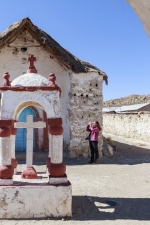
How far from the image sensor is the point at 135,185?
7.26 meters

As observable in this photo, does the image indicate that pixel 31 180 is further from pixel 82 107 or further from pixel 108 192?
pixel 82 107

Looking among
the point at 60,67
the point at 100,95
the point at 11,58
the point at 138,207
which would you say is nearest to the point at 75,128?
the point at 100,95

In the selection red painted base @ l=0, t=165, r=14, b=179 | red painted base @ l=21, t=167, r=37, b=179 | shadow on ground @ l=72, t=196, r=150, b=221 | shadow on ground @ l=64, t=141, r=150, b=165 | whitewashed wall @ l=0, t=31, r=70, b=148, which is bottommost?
shadow on ground @ l=72, t=196, r=150, b=221

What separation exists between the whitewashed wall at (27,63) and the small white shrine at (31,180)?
19.7 feet

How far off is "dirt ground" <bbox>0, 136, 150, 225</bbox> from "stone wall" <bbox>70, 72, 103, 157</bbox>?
1.98 feet

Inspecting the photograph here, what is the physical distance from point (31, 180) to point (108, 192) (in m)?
2.06

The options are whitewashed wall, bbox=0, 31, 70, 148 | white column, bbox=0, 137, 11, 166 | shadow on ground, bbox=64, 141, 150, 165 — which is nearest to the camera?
white column, bbox=0, 137, 11, 166

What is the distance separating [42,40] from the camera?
1091 centimetres

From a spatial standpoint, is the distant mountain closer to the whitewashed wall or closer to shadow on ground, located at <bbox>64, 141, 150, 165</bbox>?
shadow on ground, located at <bbox>64, 141, 150, 165</bbox>

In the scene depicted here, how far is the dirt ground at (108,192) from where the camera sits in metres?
4.86

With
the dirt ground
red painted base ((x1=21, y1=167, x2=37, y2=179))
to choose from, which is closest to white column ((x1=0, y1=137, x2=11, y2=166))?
red painted base ((x1=21, y1=167, x2=37, y2=179))

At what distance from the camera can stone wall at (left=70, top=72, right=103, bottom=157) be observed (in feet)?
36.1

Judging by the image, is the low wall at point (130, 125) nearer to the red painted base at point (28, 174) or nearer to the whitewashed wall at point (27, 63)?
the whitewashed wall at point (27, 63)
